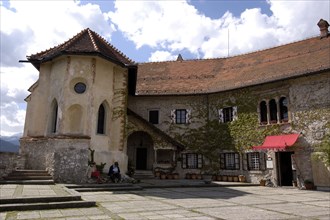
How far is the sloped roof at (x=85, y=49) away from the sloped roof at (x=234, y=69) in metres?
6.28

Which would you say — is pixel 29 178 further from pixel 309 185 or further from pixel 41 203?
pixel 309 185

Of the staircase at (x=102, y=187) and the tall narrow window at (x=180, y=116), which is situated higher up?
the tall narrow window at (x=180, y=116)

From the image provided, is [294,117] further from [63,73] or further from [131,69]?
[63,73]

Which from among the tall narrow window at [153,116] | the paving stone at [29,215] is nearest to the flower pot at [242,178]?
the tall narrow window at [153,116]

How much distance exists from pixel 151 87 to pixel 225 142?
317 inches

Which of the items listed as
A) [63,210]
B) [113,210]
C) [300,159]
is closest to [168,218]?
[113,210]

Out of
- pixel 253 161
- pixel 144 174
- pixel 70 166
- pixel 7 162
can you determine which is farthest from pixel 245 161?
pixel 7 162

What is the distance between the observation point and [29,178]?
46.5 feet

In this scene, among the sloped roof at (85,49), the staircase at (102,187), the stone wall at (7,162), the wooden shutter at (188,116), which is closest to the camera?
the staircase at (102,187)

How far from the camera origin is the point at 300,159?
18.4 meters

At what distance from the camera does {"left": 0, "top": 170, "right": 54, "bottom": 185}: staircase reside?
44.4 ft

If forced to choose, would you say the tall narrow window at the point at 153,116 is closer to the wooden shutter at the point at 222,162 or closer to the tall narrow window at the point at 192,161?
the tall narrow window at the point at 192,161

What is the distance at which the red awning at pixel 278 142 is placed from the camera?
707 inches

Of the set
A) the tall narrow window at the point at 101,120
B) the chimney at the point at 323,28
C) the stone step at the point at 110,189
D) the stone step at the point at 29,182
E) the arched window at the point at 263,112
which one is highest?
the chimney at the point at 323,28
